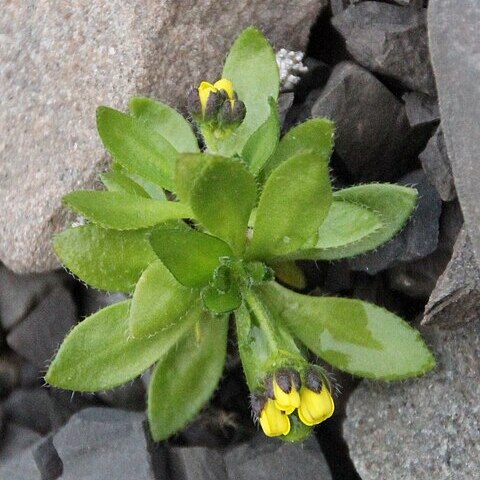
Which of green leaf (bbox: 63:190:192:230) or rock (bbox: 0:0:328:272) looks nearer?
green leaf (bbox: 63:190:192:230)

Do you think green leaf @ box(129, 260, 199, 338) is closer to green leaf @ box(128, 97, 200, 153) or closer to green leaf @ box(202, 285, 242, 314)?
green leaf @ box(202, 285, 242, 314)

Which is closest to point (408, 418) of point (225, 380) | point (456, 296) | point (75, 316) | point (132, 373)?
point (456, 296)

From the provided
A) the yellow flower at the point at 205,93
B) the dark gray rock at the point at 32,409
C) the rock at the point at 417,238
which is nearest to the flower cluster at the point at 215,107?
the yellow flower at the point at 205,93

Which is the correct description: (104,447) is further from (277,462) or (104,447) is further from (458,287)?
(458,287)

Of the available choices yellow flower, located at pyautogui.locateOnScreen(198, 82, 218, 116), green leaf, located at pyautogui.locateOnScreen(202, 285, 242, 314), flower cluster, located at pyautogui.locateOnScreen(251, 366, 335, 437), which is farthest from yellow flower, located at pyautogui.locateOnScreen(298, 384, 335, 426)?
yellow flower, located at pyautogui.locateOnScreen(198, 82, 218, 116)

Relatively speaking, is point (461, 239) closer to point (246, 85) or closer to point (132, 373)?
point (246, 85)
